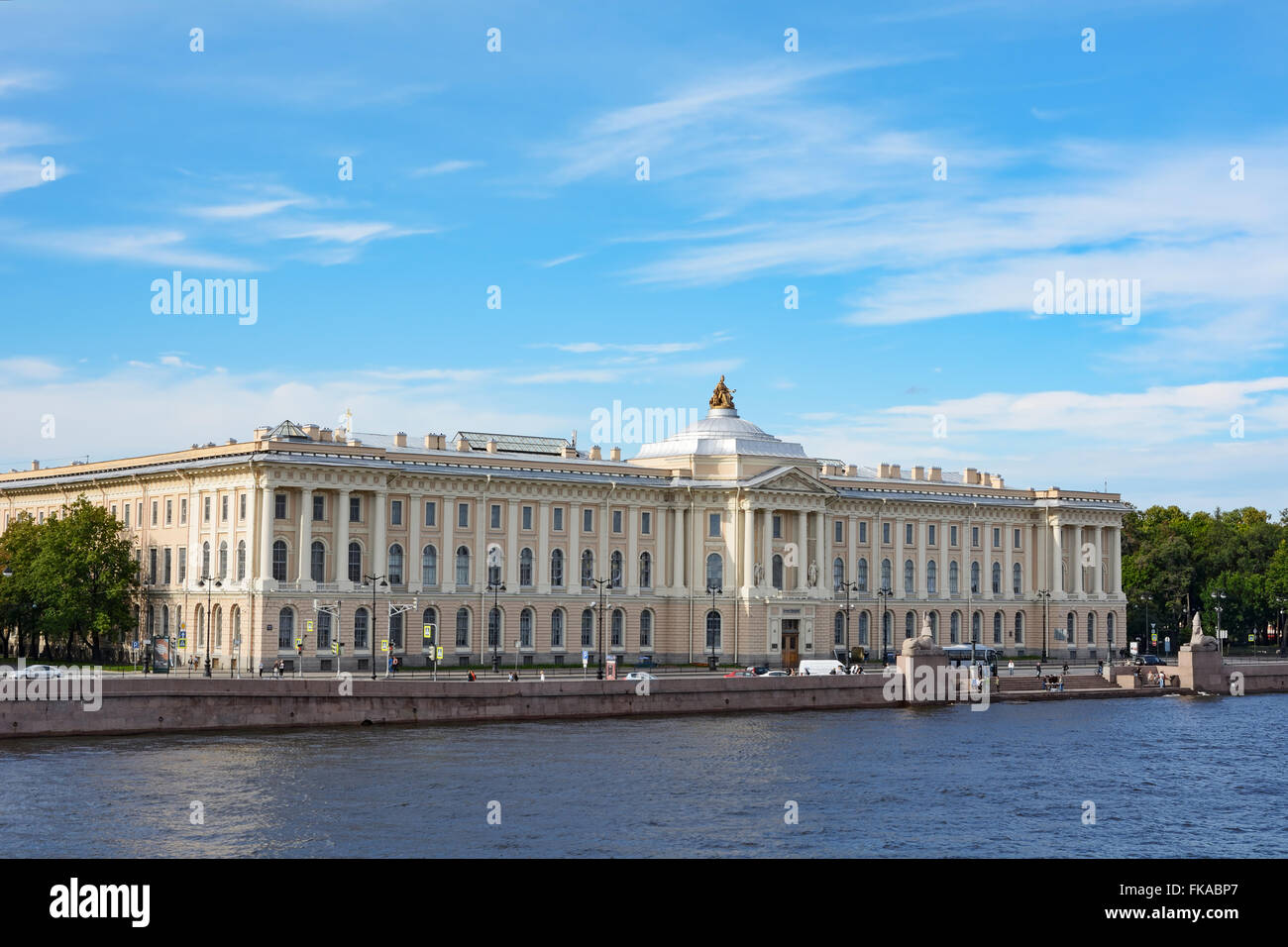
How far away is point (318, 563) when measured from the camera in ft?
239

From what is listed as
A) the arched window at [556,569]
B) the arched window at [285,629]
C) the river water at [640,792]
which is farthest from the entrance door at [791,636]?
the river water at [640,792]

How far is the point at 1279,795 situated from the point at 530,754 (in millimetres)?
21394

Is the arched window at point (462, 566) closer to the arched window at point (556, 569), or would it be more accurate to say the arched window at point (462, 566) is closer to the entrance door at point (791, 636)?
the arched window at point (556, 569)

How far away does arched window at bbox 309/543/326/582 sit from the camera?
72.5 meters

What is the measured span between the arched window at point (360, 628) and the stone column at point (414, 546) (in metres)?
3.01

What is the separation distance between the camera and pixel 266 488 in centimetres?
7044

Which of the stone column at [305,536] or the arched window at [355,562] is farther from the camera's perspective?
the arched window at [355,562]

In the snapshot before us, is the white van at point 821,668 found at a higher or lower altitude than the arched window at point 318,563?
lower

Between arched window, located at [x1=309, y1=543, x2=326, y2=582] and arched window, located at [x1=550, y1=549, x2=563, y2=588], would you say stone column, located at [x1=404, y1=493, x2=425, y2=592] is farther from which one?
arched window, located at [x1=550, y1=549, x2=563, y2=588]

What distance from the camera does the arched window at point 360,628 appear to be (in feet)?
240

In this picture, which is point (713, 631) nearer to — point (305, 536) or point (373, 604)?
point (373, 604)

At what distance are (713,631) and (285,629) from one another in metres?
25.2
